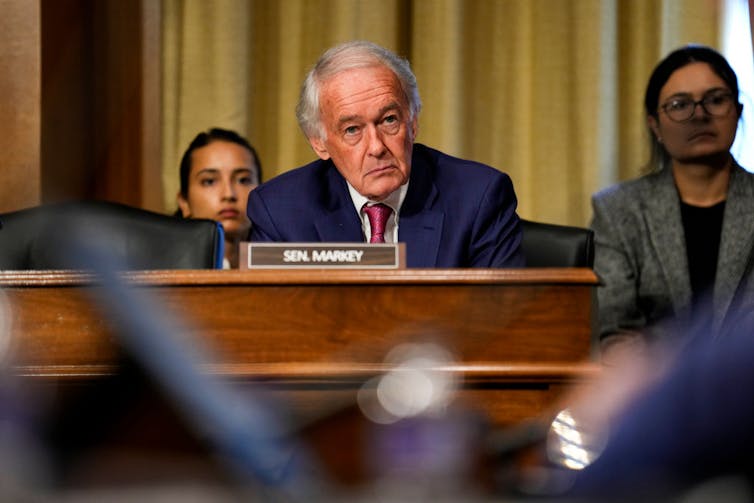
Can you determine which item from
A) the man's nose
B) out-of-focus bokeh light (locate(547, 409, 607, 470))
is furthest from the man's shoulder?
out-of-focus bokeh light (locate(547, 409, 607, 470))

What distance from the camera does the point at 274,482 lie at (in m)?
0.33

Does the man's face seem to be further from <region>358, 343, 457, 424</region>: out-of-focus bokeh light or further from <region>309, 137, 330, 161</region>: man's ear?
<region>358, 343, 457, 424</region>: out-of-focus bokeh light

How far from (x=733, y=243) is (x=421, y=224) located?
2.65 feet

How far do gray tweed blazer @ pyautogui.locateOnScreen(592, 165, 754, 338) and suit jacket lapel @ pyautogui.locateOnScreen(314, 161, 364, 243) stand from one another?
669 millimetres

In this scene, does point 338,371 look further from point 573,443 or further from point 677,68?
point 677,68

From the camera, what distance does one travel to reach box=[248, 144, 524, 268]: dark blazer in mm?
1596

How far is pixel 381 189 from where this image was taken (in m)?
1.62

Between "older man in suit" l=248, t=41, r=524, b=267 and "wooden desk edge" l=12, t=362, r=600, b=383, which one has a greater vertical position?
"older man in suit" l=248, t=41, r=524, b=267

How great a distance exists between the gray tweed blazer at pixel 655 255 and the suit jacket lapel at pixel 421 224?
1.90 feet

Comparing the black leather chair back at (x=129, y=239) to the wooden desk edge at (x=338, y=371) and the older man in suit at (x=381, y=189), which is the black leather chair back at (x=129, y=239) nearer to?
the older man in suit at (x=381, y=189)

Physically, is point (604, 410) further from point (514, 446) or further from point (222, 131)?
point (222, 131)

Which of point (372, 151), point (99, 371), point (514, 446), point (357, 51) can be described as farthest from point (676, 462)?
point (357, 51)

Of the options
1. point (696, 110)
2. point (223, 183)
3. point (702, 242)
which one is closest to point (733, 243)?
point (702, 242)

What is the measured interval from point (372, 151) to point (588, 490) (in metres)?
1.34
